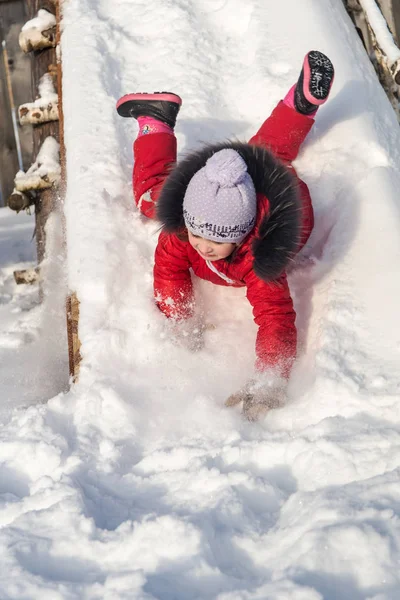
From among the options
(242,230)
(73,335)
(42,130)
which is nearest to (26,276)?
(42,130)

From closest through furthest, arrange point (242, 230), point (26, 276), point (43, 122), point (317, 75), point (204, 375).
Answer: point (242, 230)
point (204, 375)
point (317, 75)
point (43, 122)
point (26, 276)

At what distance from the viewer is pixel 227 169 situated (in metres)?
2.09

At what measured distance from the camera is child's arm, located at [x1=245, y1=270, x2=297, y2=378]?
220 centimetres

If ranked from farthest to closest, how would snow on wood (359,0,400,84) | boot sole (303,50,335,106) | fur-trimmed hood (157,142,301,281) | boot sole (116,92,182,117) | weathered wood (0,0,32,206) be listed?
1. weathered wood (0,0,32,206)
2. snow on wood (359,0,400,84)
3. boot sole (116,92,182,117)
4. boot sole (303,50,335,106)
5. fur-trimmed hood (157,142,301,281)

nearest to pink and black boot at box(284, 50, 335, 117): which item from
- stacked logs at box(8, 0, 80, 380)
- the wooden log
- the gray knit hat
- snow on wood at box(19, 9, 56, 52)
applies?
the gray knit hat

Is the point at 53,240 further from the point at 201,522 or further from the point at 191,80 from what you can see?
the point at 201,522

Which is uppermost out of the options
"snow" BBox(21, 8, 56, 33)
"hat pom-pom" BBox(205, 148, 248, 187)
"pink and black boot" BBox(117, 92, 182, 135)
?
"snow" BBox(21, 8, 56, 33)

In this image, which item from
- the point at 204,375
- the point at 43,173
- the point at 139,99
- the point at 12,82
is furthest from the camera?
the point at 12,82

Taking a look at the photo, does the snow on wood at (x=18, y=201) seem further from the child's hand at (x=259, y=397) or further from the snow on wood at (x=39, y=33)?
the child's hand at (x=259, y=397)

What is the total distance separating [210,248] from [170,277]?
27 centimetres

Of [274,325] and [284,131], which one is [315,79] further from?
[274,325]

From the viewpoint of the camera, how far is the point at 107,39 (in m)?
3.43

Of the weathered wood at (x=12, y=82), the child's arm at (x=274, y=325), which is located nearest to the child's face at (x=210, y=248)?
the child's arm at (x=274, y=325)

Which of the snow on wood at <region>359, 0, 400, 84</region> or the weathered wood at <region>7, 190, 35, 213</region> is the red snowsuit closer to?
the snow on wood at <region>359, 0, 400, 84</region>
